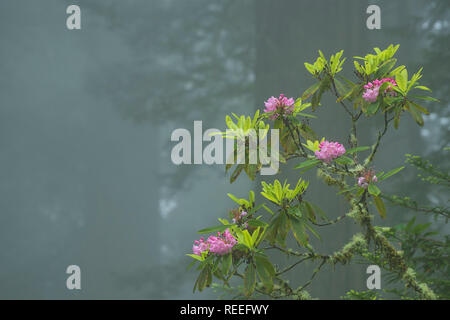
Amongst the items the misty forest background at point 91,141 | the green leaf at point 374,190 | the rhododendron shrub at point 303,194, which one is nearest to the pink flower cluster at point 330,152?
the rhododendron shrub at point 303,194

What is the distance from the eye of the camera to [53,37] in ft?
50.0

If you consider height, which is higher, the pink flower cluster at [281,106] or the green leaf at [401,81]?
the green leaf at [401,81]

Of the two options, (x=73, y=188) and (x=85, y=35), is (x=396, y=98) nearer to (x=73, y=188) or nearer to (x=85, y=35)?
(x=73, y=188)

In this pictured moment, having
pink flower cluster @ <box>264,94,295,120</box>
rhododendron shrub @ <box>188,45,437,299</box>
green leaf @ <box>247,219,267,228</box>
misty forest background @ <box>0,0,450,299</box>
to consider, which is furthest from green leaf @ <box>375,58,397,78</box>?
misty forest background @ <box>0,0,450,299</box>

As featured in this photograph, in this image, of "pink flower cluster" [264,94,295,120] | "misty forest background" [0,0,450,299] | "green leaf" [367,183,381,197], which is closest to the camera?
"green leaf" [367,183,381,197]

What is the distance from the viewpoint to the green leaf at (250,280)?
1.26m

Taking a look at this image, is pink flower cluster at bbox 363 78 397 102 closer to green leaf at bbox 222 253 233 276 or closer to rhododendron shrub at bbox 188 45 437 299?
rhododendron shrub at bbox 188 45 437 299

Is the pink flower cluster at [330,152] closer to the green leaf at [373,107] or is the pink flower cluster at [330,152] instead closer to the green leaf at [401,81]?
the green leaf at [373,107]

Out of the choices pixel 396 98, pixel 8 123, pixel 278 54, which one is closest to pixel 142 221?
pixel 8 123

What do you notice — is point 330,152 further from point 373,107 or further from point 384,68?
point 384,68

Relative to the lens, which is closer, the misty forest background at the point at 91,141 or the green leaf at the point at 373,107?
the green leaf at the point at 373,107

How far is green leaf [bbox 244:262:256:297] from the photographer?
1.26 m

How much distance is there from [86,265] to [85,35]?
777cm

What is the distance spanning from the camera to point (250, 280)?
127 centimetres
